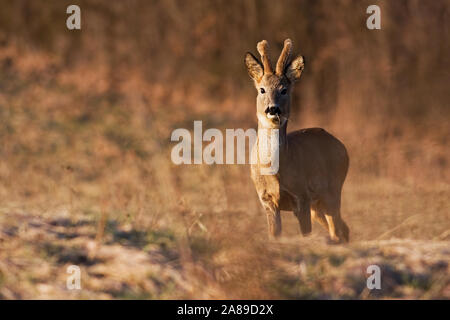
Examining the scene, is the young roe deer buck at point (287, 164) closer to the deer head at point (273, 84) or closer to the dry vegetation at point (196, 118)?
the deer head at point (273, 84)

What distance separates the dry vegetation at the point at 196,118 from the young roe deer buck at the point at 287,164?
1.46ft

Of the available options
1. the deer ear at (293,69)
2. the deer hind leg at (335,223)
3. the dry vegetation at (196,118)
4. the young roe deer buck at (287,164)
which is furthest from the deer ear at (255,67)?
the deer hind leg at (335,223)

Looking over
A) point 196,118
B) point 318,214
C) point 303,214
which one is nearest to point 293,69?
point 303,214

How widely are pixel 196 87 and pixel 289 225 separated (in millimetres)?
7173

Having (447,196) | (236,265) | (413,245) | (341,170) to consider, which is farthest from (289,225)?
(236,265)

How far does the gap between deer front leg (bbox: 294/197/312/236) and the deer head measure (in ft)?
2.66

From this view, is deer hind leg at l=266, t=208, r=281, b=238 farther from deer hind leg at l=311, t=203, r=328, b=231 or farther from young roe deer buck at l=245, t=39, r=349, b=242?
deer hind leg at l=311, t=203, r=328, b=231

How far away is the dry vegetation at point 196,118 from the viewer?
24.7 ft

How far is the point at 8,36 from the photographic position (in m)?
19.9

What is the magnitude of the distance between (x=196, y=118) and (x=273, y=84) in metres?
8.98

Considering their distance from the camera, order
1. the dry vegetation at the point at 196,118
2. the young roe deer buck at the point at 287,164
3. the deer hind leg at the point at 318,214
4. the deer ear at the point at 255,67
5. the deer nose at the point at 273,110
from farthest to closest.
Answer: the deer hind leg at the point at 318,214, the deer ear at the point at 255,67, the young roe deer buck at the point at 287,164, the deer nose at the point at 273,110, the dry vegetation at the point at 196,118

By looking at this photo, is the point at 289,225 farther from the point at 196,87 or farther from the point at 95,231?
the point at 196,87

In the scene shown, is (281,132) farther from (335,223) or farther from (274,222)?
(335,223)

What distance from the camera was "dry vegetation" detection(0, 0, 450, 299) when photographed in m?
7.54
